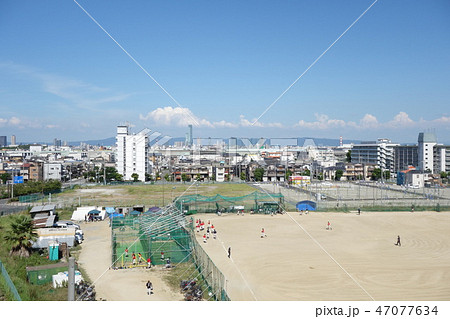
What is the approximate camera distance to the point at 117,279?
5461 millimetres

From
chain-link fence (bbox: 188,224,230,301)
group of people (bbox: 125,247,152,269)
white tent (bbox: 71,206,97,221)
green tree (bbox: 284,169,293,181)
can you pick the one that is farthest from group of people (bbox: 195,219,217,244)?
green tree (bbox: 284,169,293,181)

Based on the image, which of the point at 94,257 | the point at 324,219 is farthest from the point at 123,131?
the point at 94,257

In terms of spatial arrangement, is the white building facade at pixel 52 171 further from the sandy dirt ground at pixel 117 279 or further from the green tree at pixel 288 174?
the sandy dirt ground at pixel 117 279

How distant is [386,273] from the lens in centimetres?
577

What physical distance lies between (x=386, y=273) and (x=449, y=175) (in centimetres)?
2332

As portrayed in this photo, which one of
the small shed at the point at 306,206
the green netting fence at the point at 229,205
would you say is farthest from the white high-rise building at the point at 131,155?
the small shed at the point at 306,206

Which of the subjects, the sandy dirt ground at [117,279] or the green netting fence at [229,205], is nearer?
the sandy dirt ground at [117,279]

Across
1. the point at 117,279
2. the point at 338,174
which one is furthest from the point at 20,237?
the point at 338,174

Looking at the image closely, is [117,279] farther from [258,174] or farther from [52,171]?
[52,171]

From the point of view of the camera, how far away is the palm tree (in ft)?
20.9

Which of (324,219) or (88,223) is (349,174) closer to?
(324,219)

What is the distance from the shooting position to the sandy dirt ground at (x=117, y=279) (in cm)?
473

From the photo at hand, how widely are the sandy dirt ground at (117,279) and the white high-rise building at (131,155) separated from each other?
18785 millimetres

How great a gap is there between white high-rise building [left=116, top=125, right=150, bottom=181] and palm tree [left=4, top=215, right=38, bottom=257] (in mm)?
19743
